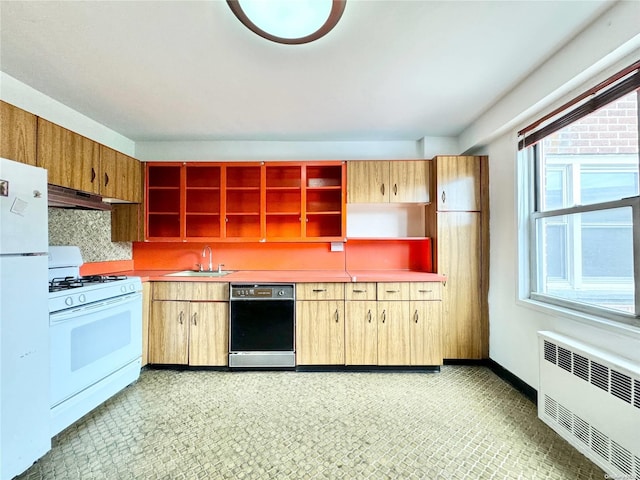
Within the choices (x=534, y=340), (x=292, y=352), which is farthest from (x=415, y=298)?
(x=292, y=352)

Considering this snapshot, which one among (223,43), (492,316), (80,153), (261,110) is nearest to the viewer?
(223,43)

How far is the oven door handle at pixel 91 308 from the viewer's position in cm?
178

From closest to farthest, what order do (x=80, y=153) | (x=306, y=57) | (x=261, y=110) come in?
1. (x=306, y=57)
2. (x=80, y=153)
3. (x=261, y=110)

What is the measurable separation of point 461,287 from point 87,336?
10.8 feet

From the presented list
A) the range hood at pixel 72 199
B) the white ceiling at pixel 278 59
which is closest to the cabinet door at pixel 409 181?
the white ceiling at pixel 278 59

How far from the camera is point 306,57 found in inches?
71.5

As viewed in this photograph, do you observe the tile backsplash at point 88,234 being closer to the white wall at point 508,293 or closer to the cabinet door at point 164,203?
the cabinet door at point 164,203

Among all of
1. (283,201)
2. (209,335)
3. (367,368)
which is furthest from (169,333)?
(367,368)

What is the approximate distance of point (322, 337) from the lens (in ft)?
8.93

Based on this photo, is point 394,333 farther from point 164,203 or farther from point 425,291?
point 164,203

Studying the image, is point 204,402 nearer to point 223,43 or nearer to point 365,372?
point 365,372

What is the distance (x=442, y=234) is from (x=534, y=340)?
1187 millimetres

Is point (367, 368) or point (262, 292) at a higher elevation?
point (262, 292)

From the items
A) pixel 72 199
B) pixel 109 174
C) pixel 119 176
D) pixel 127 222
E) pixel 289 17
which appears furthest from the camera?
pixel 127 222
